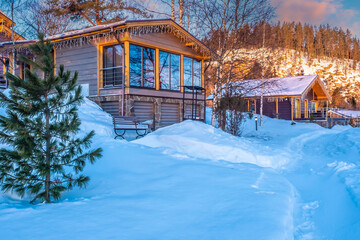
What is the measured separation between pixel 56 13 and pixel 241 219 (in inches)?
923

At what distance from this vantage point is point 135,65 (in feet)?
40.3

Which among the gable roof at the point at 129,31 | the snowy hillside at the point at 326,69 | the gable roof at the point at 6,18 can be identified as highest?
the snowy hillside at the point at 326,69

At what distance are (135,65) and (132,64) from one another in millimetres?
179

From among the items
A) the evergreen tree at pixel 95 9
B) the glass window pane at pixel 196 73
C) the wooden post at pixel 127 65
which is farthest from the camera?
the evergreen tree at pixel 95 9

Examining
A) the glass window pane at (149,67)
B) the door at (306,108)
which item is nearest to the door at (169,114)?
the glass window pane at (149,67)

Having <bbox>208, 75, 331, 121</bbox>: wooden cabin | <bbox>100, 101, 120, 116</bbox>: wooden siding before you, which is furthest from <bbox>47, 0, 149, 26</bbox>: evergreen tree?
<bbox>208, 75, 331, 121</bbox>: wooden cabin

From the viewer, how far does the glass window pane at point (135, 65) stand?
1212cm

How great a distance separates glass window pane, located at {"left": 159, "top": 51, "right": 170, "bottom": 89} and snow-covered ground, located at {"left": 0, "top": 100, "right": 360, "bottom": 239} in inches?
267

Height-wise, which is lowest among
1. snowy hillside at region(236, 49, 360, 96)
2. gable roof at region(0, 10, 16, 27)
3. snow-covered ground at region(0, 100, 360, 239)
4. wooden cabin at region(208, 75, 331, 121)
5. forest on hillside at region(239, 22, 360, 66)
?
snow-covered ground at region(0, 100, 360, 239)

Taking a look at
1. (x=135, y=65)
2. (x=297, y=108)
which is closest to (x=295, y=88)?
(x=297, y=108)

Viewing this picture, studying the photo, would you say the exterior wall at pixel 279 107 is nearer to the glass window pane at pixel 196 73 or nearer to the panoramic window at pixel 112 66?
the glass window pane at pixel 196 73

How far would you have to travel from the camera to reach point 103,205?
3484 millimetres

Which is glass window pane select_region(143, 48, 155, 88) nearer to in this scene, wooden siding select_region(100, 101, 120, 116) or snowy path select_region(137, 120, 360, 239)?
wooden siding select_region(100, 101, 120, 116)

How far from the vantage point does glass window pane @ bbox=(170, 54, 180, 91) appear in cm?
1444
